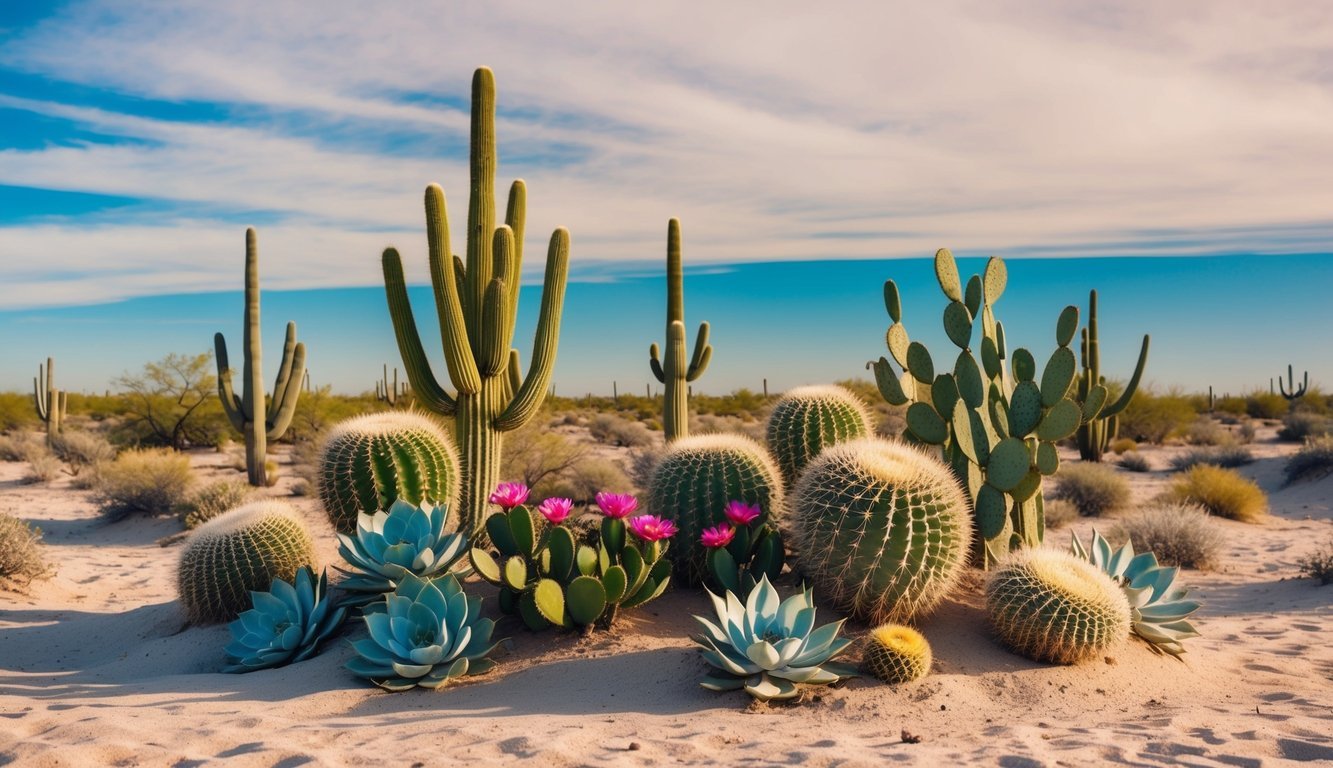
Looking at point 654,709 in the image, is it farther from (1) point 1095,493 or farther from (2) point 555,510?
(1) point 1095,493

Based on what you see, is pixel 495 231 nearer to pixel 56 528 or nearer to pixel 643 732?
pixel 643 732

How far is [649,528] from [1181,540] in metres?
8.48

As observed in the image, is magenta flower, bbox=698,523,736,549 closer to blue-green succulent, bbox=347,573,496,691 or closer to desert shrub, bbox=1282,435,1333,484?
blue-green succulent, bbox=347,573,496,691

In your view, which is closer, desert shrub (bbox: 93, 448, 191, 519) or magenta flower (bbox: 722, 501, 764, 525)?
magenta flower (bbox: 722, 501, 764, 525)

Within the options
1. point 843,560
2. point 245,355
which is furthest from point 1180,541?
point 245,355

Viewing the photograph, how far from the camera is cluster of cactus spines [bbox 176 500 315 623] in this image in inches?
280

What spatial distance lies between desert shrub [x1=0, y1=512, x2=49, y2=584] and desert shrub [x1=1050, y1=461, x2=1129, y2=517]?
47.1ft

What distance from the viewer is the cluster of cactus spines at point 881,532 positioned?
18.3 ft

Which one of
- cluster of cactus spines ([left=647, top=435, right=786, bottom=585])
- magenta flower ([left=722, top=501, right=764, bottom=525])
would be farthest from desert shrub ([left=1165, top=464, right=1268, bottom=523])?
magenta flower ([left=722, top=501, right=764, bottom=525])

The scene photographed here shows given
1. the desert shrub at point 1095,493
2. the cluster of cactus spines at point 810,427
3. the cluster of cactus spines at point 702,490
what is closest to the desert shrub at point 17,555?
the cluster of cactus spines at point 702,490

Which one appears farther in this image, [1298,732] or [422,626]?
[422,626]

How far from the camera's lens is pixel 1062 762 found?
4.18 meters

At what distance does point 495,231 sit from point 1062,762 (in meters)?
6.09

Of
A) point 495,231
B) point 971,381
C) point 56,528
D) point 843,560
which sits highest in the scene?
point 495,231
